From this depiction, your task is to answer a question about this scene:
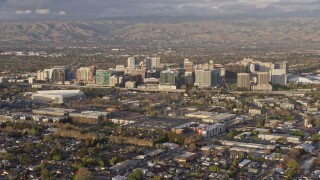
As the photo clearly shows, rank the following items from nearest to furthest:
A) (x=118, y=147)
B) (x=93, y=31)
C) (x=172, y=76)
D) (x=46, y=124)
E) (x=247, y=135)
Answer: (x=118, y=147), (x=247, y=135), (x=46, y=124), (x=172, y=76), (x=93, y=31)

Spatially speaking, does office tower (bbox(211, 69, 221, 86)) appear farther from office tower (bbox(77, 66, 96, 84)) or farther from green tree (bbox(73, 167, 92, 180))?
green tree (bbox(73, 167, 92, 180))

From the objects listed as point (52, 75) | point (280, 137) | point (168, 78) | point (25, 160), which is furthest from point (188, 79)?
point (25, 160)

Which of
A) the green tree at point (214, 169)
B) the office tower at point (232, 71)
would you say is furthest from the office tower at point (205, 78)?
the green tree at point (214, 169)

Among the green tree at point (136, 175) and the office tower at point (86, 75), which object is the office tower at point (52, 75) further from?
the green tree at point (136, 175)

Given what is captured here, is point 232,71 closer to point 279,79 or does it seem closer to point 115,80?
point 279,79

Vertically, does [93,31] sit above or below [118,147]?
above

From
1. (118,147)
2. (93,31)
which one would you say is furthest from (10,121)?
(93,31)

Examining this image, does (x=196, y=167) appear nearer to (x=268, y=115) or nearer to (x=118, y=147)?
(x=118, y=147)

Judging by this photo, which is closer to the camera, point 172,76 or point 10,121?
point 10,121
